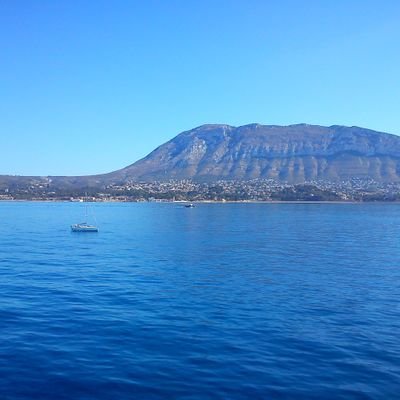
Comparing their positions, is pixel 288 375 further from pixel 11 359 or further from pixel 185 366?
pixel 11 359

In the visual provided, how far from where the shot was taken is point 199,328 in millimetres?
23859

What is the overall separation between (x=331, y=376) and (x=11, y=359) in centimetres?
1241

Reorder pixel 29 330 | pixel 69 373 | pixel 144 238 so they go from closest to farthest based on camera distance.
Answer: pixel 69 373 < pixel 29 330 < pixel 144 238

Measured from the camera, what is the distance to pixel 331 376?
1819 centimetres

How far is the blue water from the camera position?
56.7 ft

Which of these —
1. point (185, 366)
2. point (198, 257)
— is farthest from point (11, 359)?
point (198, 257)

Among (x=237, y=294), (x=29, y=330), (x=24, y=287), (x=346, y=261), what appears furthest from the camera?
(x=346, y=261)

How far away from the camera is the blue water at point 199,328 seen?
17281 mm

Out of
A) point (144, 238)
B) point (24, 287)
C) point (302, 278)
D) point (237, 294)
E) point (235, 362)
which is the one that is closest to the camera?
point (235, 362)

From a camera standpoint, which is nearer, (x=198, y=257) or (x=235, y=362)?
(x=235, y=362)

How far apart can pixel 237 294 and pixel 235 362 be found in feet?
41.1

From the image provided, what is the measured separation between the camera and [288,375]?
18234mm

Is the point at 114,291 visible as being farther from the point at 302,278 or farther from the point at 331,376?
the point at 331,376

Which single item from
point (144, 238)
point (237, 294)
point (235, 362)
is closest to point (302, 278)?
point (237, 294)
